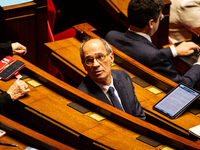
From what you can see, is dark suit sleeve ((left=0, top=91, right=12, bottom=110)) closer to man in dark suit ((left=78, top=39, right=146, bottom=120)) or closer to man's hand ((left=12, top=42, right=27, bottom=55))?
man in dark suit ((left=78, top=39, right=146, bottom=120))

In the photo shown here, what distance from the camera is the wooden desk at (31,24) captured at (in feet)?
6.76

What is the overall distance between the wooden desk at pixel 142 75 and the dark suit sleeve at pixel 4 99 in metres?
0.47

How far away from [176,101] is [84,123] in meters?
0.48

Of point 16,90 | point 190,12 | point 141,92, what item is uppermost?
point 190,12

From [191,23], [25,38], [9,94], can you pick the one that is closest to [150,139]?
[9,94]

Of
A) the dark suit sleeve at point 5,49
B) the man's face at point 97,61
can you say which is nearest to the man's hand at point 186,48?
the man's face at point 97,61

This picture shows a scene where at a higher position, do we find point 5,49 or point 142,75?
point 5,49

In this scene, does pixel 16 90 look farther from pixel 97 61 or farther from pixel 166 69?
pixel 166 69

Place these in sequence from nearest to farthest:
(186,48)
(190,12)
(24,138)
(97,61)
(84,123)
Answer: (24,138)
(84,123)
(97,61)
(186,48)
(190,12)

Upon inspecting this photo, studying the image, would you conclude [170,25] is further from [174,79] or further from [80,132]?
[80,132]

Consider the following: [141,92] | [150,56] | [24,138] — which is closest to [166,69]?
[150,56]

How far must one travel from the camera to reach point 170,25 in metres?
2.57

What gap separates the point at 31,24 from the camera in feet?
7.08

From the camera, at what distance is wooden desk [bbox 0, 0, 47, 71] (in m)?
2.06
